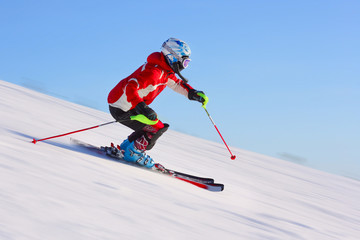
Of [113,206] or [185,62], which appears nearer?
[113,206]

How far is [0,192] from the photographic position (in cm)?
236

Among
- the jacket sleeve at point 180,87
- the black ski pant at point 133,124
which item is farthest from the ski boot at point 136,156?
the jacket sleeve at point 180,87

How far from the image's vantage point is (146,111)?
4848 mm

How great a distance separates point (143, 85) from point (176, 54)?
65cm

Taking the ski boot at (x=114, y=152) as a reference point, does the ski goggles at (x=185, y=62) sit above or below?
above

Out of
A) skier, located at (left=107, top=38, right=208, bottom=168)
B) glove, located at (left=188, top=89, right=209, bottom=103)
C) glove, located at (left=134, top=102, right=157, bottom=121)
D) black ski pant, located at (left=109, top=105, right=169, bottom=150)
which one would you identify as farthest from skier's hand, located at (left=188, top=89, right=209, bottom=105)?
glove, located at (left=134, top=102, right=157, bottom=121)

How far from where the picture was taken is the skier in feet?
16.1

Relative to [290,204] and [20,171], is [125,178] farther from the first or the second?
[290,204]

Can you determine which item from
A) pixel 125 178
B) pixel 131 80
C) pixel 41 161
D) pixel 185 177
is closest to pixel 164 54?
pixel 131 80

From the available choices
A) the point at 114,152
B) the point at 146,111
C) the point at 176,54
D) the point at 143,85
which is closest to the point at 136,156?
the point at 114,152

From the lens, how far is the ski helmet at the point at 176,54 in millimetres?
5180

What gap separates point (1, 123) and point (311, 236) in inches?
159

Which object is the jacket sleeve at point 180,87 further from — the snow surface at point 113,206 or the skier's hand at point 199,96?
the snow surface at point 113,206

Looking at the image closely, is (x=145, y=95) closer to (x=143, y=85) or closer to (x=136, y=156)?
(x=143, y=85)
